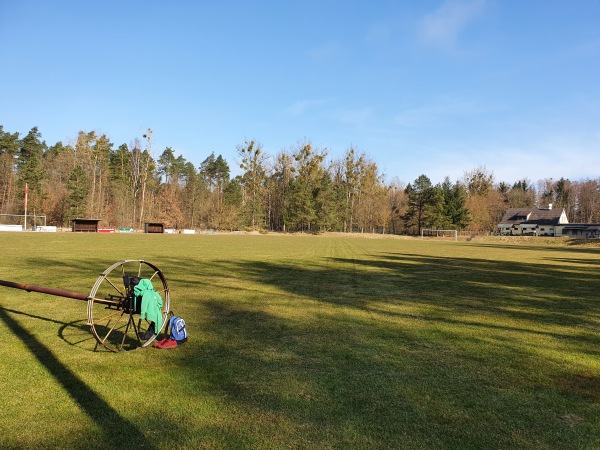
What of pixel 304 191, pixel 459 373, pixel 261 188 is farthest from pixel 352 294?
pixel 261 188

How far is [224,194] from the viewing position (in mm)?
88750

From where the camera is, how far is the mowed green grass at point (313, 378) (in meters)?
3.70

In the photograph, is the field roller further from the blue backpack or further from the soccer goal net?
the soccer goal net

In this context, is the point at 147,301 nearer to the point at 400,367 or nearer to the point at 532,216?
the point at 400,367

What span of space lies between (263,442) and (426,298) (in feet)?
29.0

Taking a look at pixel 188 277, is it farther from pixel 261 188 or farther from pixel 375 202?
pixel 375 202

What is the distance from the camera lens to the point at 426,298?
1131 centimetres

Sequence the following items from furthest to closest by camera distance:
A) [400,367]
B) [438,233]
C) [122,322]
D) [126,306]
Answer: [438,233], [122,322], [126,306], [400,367]

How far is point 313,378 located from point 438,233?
285ft

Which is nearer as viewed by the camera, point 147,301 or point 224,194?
point 147,301

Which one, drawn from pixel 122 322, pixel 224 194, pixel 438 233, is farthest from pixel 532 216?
pixel 122 322

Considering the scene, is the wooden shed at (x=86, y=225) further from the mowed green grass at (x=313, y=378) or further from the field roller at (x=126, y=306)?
the field roller at (x=126, y=306)

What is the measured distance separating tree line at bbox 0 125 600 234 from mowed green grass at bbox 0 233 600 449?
71551 millimetres

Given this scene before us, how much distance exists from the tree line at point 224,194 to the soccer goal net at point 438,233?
1.29m
